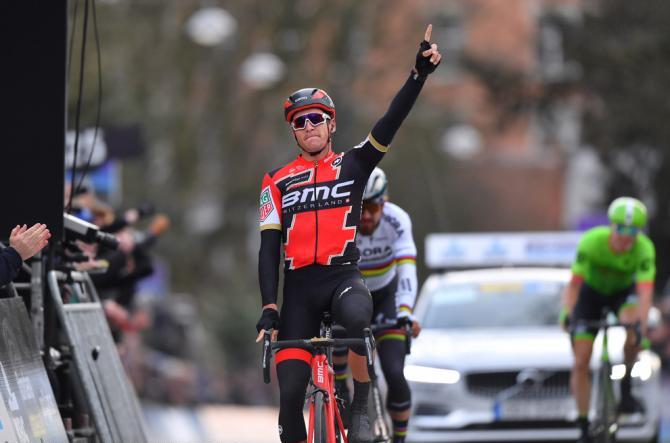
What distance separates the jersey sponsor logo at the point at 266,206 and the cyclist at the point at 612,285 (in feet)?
16.4

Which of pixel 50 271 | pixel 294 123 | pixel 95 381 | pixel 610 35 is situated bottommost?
pixel 95 381

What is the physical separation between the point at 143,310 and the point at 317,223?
10.9 metres

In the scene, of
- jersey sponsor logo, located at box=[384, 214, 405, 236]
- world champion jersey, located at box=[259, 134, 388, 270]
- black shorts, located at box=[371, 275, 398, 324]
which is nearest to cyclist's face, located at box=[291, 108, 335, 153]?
world champion jersey, located at box=[259, 134, 388, 270]

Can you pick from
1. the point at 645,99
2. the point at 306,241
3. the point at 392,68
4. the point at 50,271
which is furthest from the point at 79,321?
the point at 392,68

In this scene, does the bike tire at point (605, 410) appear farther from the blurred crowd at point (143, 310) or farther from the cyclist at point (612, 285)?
the blurred crowd at point (143, 310)

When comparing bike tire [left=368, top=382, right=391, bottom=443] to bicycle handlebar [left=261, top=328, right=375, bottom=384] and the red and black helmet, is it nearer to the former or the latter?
bicycle handlebar [left=261, top=328, right=375, bottom=384]

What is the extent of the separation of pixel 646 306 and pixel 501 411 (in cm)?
185

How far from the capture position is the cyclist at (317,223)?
885cm

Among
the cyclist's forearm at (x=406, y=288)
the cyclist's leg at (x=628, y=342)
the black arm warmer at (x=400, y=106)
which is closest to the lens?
the black arm warmer at (x=400, y=106)

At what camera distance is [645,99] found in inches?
1297

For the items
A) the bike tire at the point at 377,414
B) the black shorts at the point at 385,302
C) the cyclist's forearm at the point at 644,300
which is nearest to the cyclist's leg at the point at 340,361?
the bike tire at the point at 377,414

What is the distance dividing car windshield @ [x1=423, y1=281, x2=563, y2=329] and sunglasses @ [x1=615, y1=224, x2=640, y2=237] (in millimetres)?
2546

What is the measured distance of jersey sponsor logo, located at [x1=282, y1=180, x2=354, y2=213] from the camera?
8.98m

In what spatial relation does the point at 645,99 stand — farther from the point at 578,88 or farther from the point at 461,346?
the point at 461,346
